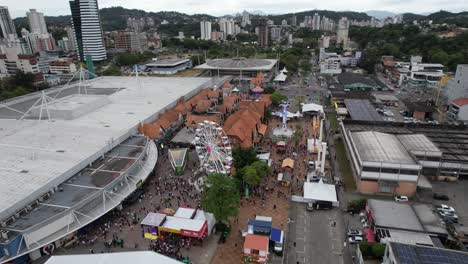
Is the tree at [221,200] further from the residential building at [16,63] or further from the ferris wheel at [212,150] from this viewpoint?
the residential building at [16,63]

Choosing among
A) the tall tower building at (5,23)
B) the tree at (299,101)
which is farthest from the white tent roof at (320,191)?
the tall tower building at (5,23)

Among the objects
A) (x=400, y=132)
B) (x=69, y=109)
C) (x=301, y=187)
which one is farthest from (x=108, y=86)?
(x=400, y=132)

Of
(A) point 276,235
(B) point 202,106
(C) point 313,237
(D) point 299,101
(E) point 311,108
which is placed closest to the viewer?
(A) point 276,235

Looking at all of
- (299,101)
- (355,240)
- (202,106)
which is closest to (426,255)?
(355,240)

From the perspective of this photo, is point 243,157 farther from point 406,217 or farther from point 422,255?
point 422,255

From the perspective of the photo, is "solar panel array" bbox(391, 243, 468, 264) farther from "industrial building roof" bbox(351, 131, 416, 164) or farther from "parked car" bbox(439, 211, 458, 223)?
"industrial building roof" bbox(351, 131, 416, 164)
